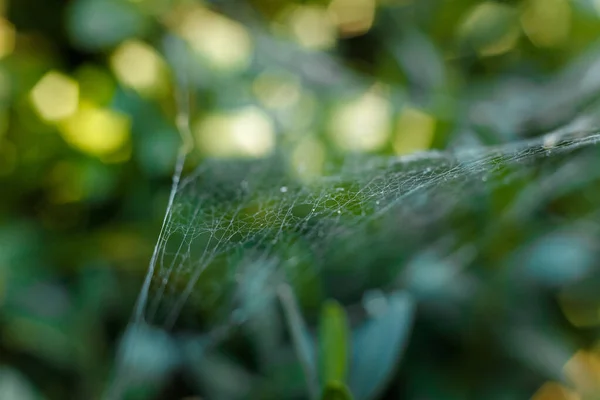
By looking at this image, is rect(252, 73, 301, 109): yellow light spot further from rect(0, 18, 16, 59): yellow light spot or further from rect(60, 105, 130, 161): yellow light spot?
rect(0, 18, 16, 59): yellow light spot

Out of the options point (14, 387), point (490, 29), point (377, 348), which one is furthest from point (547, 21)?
point (14, 387)

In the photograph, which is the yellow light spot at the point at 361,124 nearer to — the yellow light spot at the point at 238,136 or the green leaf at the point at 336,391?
the yellow light spot at the point at 238,136

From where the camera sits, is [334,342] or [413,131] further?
[413,131]

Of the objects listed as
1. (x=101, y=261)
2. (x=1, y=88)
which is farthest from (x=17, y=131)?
(x=101, y=261)

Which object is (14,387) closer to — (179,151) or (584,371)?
(179,151)

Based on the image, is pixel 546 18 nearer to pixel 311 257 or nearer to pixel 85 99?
pixel 311 257

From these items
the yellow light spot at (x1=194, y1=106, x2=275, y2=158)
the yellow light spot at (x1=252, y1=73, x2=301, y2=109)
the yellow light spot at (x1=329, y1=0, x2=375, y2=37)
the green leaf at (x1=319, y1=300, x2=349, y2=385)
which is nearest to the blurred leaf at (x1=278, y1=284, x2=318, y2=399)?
the green leaf at (x1=319, y1=300, x2=349, y2=385)
